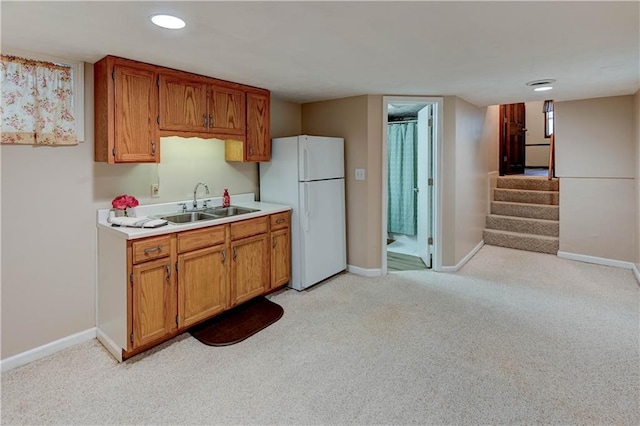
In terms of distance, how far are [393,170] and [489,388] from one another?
13.3 feet

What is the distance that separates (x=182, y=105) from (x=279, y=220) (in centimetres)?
137

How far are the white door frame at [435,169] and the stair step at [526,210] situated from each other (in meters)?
2.11

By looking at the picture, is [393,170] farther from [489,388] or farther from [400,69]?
[489,388]

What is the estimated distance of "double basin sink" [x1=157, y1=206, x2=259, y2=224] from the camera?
3172 mm

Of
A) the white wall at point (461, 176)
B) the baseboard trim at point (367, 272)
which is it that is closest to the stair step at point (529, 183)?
the white wall at point (461, 176)

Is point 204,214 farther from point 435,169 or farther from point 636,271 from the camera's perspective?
point 636,271

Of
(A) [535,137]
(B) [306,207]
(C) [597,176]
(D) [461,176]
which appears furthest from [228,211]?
(A) [535,137]

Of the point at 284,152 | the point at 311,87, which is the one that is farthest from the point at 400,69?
the point at 284,152

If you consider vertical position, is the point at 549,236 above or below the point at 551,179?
below

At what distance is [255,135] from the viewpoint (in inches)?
143

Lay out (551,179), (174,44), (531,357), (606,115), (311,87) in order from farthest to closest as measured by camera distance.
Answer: (551,179) < (606,115) < (311,87) < (531,357) < (174,44)

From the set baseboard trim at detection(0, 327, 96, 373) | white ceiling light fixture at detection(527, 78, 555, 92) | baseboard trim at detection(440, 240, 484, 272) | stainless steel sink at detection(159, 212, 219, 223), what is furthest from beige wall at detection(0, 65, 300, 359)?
white ceiling light fixture at detection(527, 78, 555, 92)

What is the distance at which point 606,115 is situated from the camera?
445cm

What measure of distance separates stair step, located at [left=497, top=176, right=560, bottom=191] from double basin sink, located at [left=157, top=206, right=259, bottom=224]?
4.72m
